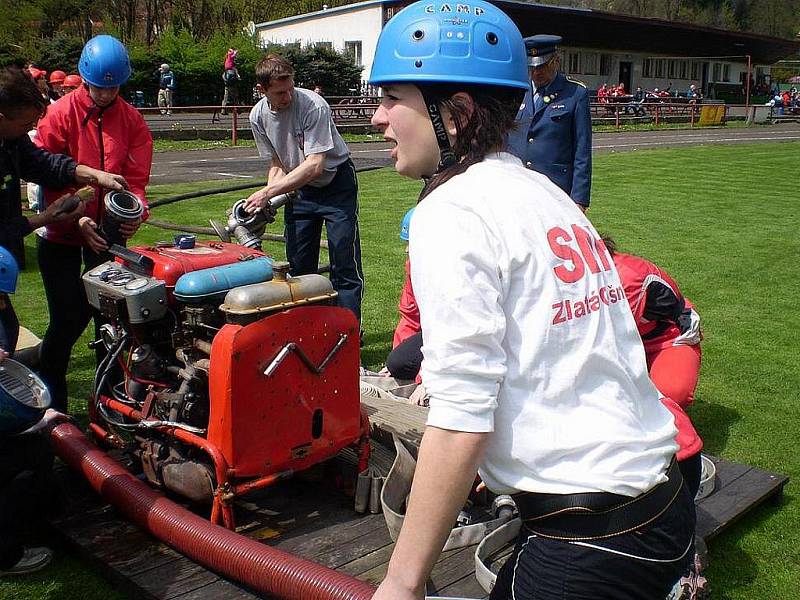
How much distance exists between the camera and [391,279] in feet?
26.8

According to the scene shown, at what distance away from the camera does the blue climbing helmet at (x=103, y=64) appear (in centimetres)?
424

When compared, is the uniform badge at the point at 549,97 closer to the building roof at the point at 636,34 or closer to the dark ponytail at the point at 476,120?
the dark ponytail at the point at 476,120

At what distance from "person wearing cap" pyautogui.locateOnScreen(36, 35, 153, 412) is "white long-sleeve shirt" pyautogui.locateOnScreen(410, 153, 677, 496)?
10.1 feet

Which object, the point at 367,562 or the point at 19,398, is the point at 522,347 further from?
the point at 19,398

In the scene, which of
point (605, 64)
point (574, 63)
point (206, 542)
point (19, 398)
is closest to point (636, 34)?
point (605, 64)

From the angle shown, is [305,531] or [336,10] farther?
[336,10]

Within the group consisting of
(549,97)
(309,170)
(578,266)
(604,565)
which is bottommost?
(604,565)

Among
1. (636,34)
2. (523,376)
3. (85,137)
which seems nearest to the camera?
(523,376)

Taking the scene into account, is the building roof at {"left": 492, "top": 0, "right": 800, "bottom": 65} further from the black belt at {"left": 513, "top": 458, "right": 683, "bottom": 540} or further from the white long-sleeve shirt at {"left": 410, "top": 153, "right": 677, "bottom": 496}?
the black belt at {"left": 513, "top": 458, "right": 683, "bottom": 540}

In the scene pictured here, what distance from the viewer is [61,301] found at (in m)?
4.31

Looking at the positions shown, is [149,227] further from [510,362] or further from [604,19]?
[604,19]

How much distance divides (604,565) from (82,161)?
3706 mm

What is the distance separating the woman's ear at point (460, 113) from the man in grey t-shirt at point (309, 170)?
3.58 m

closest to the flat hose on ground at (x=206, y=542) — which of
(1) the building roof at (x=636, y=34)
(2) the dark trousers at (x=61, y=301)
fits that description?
(2) the dark trousers at (x=61, y=301)
